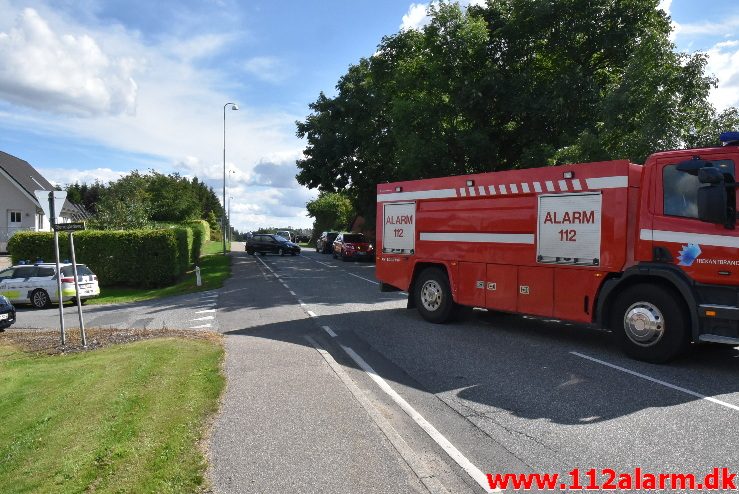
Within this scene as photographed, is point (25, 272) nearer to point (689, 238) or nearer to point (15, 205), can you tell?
point (689, 238)

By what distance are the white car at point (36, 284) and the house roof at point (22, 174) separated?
20.5 metres

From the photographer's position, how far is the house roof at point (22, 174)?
37.4 m

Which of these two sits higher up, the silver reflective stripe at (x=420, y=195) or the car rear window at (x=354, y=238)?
the silver reflective stripe at (x=420, y=195)

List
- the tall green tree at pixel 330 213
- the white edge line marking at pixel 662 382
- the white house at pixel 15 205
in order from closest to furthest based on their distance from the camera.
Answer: the white edge line marking at pixel 662 382 < the white house at pixel 15 205 < the tall green tree at pixel 330 213

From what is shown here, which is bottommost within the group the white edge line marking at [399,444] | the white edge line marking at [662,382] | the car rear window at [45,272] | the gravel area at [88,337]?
the gravel area at [88,337]

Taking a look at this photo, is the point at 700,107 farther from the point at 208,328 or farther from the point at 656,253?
the point at 208,328

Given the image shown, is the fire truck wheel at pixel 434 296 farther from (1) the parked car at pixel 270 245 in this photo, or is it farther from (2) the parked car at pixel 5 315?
(1) the parked car at pixel 270 245

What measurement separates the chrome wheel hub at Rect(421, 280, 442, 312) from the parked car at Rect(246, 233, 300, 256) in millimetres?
32851

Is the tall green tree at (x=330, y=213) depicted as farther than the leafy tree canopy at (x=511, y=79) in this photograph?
Yes

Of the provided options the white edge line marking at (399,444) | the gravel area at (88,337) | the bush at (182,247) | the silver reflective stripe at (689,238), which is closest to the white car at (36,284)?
the gravel area at (88,337)

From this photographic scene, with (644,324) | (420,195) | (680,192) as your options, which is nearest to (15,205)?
(420,195)

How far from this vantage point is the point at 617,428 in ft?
16.4

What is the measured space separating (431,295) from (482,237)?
177cm

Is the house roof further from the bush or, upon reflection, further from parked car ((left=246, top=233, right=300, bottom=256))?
the bush
